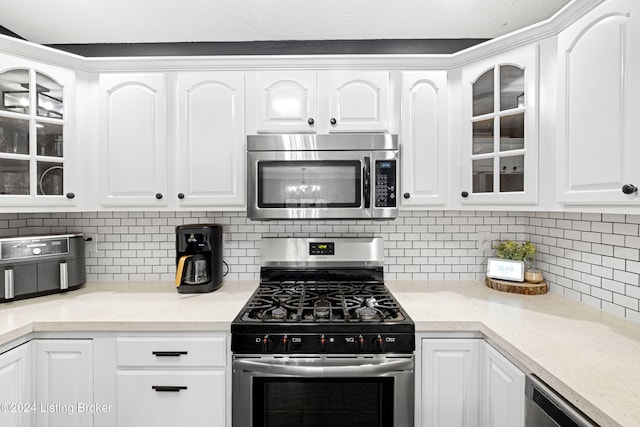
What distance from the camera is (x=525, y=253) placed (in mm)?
2033

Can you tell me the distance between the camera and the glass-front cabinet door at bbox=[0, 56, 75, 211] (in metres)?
1.66

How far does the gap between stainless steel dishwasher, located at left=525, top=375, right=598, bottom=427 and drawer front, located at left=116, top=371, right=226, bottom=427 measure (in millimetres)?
1229

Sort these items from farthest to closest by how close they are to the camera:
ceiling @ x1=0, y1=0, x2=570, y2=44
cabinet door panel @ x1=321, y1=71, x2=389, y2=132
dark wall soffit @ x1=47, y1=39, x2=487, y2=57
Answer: dark wall soffit @ x1=47, y1=39, x2=487, y2=57 → cabinet door panel @ x1=321, y1=71, x2=389, y2=132 → ceiling @ x1=0, y1=0, x2=570, y2=44

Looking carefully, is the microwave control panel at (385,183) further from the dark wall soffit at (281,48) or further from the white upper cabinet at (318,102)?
the dark wall soffit at (281,48)

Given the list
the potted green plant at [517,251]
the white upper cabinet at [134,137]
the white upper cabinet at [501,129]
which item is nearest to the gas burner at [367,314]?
the white upper cabinet at [501,129]

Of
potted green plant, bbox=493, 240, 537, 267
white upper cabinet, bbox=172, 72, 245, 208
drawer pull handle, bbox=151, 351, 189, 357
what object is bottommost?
drawer pull handle, bbox=151, 351, 189, 357

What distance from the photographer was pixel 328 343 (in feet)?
4.84

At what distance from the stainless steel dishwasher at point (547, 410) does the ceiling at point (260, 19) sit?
180cm

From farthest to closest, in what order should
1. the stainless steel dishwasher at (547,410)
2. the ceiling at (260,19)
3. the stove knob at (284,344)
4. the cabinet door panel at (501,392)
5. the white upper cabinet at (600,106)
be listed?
1. the ceiling at (260,19)
2. the stove knob at (284,344)
3. the cabinet door panel at (501,392)
4. the white upper cabinet at (600,106)
5. the stainless steel dishwasher at (547,410)

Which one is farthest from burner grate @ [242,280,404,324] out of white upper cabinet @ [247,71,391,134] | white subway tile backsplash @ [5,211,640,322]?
white upper cabinet @ [247,71,391,134]

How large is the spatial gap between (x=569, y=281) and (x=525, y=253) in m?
0.27

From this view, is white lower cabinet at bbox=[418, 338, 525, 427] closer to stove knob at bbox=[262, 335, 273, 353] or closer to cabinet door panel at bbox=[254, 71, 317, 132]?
stove knob at bbox=[262, 335, 273, 353]

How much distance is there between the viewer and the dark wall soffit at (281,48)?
6.99 feet

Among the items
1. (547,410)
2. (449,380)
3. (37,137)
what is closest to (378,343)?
(449,380)
